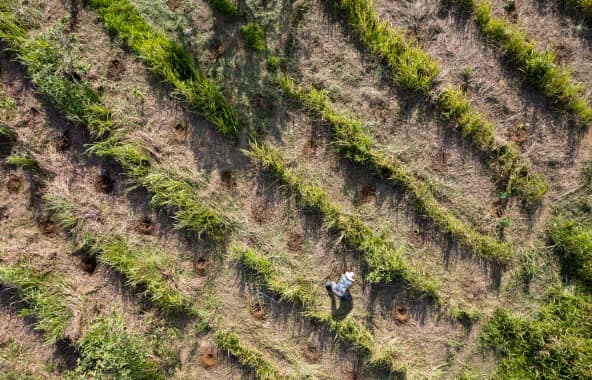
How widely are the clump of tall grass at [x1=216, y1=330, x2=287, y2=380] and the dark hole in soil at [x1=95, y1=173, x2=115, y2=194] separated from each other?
7.89 feet

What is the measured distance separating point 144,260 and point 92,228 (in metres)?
0.80

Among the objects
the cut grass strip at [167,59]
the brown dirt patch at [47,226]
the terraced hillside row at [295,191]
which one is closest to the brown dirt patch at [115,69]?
the terraced hillside row at [295,191]

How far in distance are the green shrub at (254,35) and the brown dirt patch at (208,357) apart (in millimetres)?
4034

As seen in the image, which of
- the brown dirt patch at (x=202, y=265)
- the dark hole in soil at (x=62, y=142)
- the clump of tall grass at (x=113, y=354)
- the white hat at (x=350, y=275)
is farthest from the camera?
the brown dirt patch at (x=202, y=265)

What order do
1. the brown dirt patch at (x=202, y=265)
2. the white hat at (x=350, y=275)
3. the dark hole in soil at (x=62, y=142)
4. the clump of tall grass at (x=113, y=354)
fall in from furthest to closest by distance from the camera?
the brown dirt patch at (x=202, y=265) < the dark hole in soil at (x=62, y=142) < the white hat at (x=350, y=275) < the clump of tall grass at (x=113, y=354)

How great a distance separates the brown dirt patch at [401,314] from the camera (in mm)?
4922

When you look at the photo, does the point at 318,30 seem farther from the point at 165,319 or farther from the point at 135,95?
the point at 165,319

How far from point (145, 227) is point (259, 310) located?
1.88m

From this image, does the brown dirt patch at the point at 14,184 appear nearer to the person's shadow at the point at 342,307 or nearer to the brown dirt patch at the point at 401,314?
the person's shadow at the point at 342,307

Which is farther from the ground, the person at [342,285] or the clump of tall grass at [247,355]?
the person at [342,285]

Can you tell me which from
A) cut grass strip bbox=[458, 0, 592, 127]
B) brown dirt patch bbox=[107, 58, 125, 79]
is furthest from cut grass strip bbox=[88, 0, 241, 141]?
cut grass strip bbox=[458, 0, 592, 127]

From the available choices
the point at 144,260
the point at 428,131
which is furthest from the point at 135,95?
the point at 428,131

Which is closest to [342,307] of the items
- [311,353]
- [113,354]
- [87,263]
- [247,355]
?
[311,353]

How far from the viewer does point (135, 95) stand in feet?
15.8
